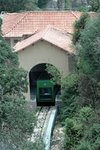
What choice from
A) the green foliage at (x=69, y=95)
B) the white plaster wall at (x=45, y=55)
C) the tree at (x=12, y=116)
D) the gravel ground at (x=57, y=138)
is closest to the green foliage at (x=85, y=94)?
the green foliage at (x=69, y=95)

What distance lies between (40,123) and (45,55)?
263 inches

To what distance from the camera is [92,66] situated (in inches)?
1235

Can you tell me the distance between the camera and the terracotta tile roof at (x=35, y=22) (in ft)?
145

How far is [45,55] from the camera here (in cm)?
3691

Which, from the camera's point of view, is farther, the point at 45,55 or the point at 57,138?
the point at 45,55

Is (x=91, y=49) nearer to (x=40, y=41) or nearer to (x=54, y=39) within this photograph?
(x=40, y=41)

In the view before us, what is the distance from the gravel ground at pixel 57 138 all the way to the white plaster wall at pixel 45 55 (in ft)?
19.1

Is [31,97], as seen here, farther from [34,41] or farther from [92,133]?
[92,133]

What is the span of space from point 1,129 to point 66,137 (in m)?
4.81

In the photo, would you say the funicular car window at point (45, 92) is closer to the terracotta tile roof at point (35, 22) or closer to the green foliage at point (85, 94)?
the green foliage at point (85, 94)

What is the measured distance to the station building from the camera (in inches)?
1447

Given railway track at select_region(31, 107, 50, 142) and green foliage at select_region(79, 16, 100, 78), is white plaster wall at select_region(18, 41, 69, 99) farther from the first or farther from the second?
green foliage at select_region(79, 16, 100, 78)

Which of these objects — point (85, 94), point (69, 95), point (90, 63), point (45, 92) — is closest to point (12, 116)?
point (85, 94)

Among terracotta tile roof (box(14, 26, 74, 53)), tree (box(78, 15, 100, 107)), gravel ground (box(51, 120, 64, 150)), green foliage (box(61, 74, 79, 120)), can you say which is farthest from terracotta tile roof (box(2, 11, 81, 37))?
gravel ground (box(51, 120, 64, 150))
